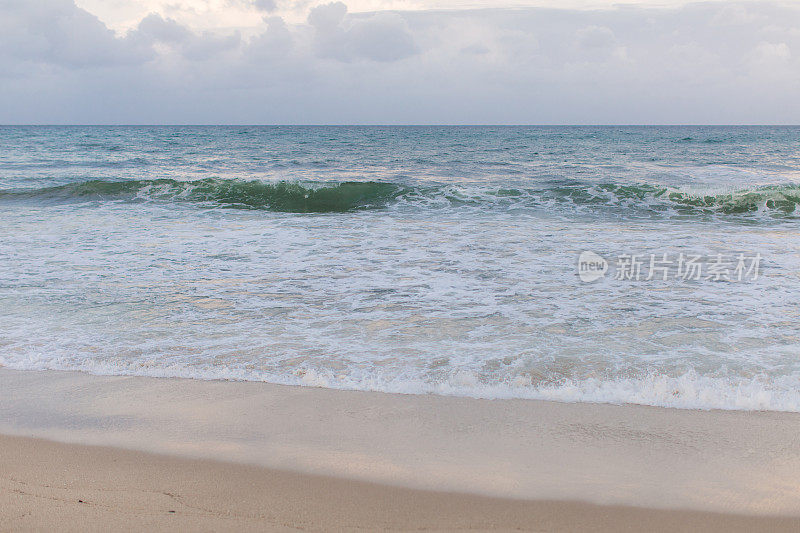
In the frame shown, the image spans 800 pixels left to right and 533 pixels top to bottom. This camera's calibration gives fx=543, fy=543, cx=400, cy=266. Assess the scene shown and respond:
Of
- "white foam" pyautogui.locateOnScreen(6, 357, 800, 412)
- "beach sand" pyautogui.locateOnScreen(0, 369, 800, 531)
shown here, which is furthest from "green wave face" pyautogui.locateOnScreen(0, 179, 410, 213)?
"beach sand" pyautogui.locateOnScreen(0, 369, 800, 531)

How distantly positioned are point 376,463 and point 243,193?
1409cm

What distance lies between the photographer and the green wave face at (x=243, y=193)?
48.4 feet

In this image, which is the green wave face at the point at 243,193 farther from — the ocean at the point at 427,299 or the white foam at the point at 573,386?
the white foam at the point at 573,386

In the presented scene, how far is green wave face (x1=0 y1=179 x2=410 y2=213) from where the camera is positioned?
581 inches

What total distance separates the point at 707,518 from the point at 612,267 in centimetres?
492

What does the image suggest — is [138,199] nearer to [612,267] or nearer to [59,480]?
[612,267]

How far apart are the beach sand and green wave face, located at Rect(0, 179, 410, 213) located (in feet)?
37.6

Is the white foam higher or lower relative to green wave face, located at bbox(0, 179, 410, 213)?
lower

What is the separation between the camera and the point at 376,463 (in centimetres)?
239

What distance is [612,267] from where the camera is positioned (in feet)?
21.8

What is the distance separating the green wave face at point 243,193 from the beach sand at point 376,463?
11.5 metres

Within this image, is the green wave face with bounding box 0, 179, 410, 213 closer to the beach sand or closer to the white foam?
the white foam

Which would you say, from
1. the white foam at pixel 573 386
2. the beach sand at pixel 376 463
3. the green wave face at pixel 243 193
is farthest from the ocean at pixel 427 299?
the green wave face at pixel 243 193

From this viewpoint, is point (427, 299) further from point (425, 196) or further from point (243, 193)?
point (243, 193)
